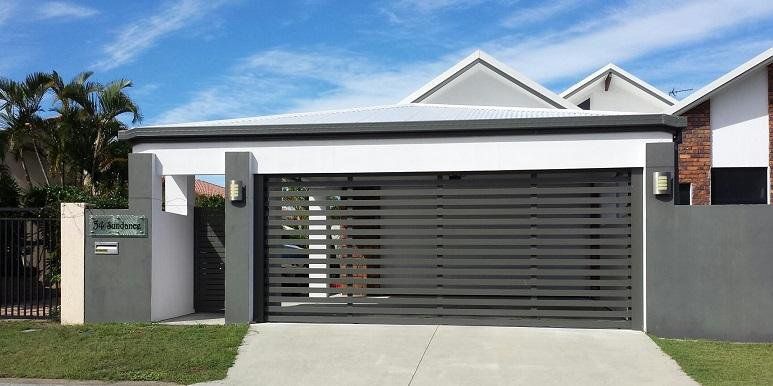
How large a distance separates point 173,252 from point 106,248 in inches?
47.0

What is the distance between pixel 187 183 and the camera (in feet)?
44.3

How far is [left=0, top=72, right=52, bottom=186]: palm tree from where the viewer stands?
2130 centimetres

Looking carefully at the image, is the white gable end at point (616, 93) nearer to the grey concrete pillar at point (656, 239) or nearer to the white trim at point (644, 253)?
the white trim at point (644, 253)

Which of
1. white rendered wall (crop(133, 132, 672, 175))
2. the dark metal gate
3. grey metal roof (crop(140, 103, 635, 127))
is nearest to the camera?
white rendered wall (crop(133, 132, 672, 175))

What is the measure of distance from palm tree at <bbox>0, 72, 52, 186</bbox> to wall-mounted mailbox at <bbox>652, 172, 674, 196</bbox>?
17.8m

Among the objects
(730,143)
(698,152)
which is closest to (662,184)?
(698,152)

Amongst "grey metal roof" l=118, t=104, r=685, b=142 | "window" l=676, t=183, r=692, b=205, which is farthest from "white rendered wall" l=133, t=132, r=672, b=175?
"window" l=676, t=183, r=692, b=205

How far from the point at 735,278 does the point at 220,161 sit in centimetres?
825

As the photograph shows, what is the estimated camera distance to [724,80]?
50.8ft

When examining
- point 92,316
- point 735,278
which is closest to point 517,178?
point 735,278

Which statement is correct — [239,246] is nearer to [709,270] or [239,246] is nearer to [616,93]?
[709,270]

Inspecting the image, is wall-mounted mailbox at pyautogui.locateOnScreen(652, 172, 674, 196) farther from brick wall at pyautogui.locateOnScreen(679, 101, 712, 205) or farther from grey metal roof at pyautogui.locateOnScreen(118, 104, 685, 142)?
brick wall at pyautogui.locateOnScreen(679, 101, 712, 205)

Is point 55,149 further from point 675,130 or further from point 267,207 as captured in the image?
point 675,130

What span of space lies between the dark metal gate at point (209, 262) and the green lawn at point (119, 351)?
1.86 m
